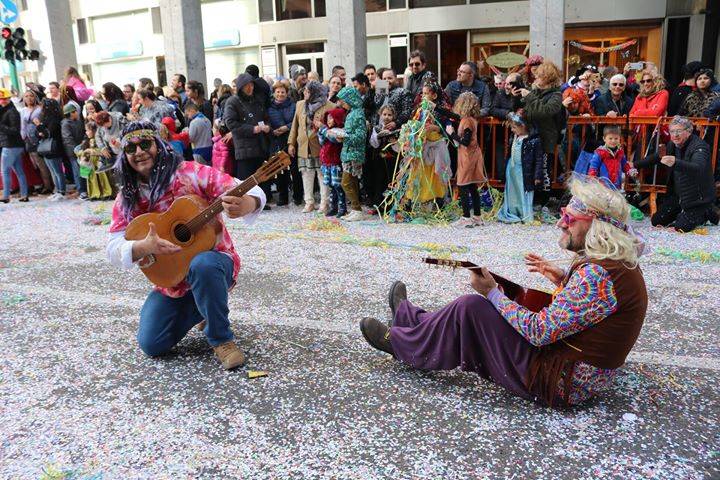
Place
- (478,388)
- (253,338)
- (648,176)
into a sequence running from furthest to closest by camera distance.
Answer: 1. (648,176)
2. (253,338)
3. (478,388)

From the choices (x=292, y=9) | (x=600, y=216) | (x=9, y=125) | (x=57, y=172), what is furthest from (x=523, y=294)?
(x=292, y=9)

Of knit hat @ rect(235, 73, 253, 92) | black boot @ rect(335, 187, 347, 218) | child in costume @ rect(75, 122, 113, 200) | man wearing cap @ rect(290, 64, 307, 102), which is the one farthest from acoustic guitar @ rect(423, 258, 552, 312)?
child in costume @ rect(75, 122, 113, 200)

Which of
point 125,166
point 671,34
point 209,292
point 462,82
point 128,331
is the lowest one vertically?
point 128,331

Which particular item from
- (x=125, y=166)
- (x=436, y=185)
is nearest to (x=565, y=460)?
(x=125, y=166)

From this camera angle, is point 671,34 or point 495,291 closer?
point 495,291

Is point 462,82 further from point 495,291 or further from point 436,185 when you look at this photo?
point 495,291

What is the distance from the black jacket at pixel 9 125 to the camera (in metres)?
10.9

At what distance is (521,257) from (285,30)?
2000 cm

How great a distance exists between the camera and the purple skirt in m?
3.09

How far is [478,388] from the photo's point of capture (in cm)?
347

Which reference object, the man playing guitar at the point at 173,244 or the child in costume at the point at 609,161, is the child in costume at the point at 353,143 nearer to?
the child in costume at the point at 609,161

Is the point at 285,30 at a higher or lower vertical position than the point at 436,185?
higher

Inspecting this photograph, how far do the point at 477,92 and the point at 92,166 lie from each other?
6.66m

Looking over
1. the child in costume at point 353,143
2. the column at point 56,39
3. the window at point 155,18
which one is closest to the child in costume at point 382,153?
the child in costume at point 353,143
